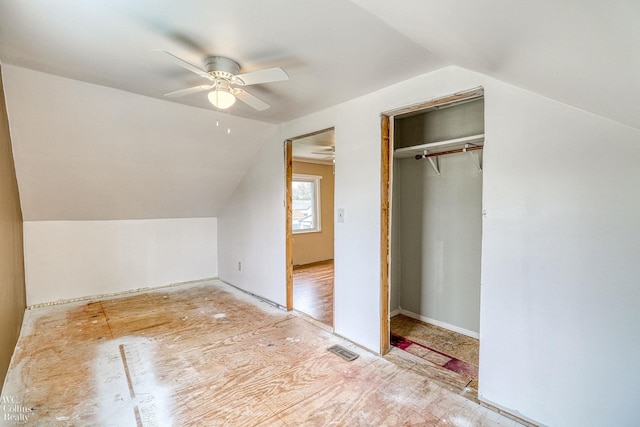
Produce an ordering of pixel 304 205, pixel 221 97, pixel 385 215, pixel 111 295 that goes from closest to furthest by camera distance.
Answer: pixel 221 97 < pixel 385 215 < pixel 111 295 < pixel 304 205

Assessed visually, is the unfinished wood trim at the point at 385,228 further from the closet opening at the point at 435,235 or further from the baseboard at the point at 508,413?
the baseboard at the point at 508,413

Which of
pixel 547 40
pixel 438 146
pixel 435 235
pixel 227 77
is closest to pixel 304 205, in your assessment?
pixel 435 235

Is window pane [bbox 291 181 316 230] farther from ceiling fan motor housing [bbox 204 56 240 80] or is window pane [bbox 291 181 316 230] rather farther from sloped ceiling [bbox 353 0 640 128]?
sloped ceiling [bbox 353 0 640 128]

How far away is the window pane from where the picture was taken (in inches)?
252

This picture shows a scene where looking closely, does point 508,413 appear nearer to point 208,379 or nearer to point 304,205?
point 208,379

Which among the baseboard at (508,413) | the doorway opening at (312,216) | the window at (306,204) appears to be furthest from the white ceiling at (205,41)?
the window at (306,204)

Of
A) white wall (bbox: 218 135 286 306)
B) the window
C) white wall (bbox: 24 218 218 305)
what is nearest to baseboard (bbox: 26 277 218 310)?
white wall (bbox: 24 218 218 305)

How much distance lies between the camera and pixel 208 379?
2.27 m

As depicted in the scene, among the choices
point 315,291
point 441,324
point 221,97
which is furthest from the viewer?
point 315,291

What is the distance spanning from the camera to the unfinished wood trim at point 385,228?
2619mm

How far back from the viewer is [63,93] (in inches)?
101

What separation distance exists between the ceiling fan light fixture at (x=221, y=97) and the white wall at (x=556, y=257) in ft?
4.66

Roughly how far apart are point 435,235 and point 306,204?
12.1ft

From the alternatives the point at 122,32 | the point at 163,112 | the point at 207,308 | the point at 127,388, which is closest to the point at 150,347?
the point at 127,388
